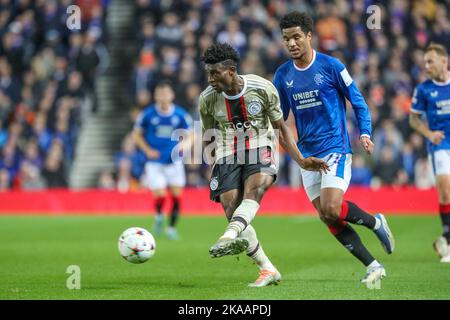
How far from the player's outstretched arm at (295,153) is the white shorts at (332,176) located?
11 centimetres

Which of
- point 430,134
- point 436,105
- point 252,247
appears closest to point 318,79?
point 252,247

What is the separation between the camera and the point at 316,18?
77.4ft

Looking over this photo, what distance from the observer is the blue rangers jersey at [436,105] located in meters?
11.6

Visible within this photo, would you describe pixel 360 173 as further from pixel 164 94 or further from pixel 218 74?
pixel 218 74

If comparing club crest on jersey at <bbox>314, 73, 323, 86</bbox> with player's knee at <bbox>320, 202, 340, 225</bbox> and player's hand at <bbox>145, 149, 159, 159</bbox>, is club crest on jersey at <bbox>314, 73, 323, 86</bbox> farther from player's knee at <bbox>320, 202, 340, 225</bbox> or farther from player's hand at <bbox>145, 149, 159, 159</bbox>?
player's hand at <bbox>145, 149, 159, 159</bbox>

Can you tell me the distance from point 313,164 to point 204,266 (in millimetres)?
2832

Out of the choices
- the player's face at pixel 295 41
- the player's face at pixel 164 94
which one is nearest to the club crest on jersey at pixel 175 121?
the player's face at pixel 164 94

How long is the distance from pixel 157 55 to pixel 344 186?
15560 mm

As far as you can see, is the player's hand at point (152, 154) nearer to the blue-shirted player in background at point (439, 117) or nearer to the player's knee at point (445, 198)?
the blue-shirted player in background at point (439, 117)

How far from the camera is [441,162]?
1158 centimetres

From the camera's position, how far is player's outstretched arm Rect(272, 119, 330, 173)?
8562mm

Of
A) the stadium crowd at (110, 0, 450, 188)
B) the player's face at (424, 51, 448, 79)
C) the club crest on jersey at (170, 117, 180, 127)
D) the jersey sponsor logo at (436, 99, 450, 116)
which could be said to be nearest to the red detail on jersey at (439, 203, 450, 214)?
the jersey sponsor logo at (436, 99, 450, 116)
